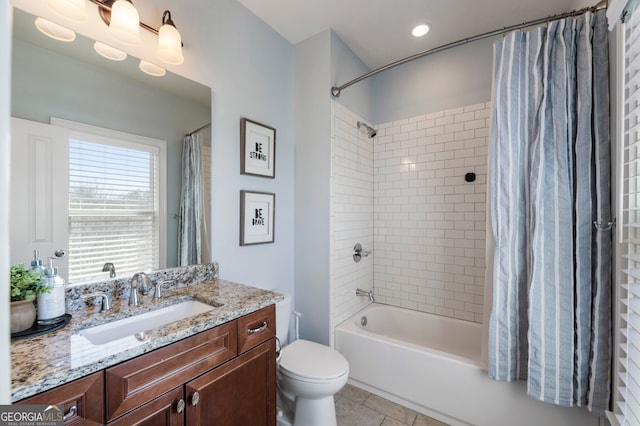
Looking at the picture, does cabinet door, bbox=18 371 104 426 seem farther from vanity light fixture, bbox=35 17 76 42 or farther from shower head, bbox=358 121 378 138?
shower head, bbox=358 121 378 138

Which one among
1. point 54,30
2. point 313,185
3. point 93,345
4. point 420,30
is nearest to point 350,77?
point 420,30

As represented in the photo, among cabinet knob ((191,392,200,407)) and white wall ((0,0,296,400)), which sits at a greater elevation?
white wall ((0,0,296,400))

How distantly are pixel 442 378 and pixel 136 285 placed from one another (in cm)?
184

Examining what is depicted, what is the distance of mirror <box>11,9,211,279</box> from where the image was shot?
1.06 meters

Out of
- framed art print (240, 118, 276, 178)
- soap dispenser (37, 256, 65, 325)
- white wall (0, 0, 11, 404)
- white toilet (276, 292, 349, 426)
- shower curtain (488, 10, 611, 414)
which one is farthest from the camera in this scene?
framed art print (240, 118, 276, 178)

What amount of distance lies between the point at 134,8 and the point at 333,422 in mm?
2381

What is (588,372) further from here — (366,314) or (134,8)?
(134,8)

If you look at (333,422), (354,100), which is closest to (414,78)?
(354,100)

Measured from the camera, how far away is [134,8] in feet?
4.18

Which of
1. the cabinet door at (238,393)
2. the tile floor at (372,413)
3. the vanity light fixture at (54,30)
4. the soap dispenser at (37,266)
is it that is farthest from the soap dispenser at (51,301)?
the tile floor at (372,413)

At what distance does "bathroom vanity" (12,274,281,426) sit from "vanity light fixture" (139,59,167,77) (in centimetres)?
113

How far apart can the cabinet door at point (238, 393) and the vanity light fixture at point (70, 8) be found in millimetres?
1517

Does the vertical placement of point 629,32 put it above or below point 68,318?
above

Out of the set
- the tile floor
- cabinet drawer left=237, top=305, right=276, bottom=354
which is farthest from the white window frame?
cabinet drawer left=237, top=305, right=276, bottom=354
